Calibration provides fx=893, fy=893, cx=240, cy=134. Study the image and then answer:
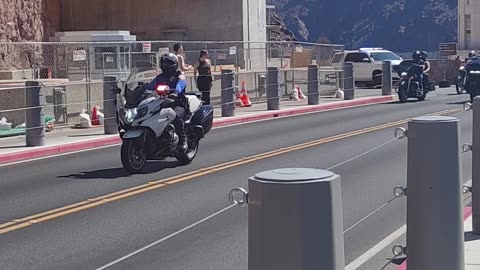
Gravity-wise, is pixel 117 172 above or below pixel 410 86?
below

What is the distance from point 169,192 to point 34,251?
11.0 feet

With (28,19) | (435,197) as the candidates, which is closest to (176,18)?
(28,19)

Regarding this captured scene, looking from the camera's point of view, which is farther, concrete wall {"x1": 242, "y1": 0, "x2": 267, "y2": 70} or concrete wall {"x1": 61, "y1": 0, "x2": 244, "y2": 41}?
concrete wall {"x1": 61, "y1": 0, "x2": 244, "y2": 41}

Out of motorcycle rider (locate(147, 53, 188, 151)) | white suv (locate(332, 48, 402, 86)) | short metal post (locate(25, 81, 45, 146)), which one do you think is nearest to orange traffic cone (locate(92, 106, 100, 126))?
short metal post (locate(25, 81, 45, 146))

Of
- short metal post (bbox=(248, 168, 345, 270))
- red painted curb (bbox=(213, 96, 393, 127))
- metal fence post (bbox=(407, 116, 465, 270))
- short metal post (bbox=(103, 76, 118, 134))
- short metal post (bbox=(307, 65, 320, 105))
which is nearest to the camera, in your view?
short metal post (bbox=(248, 168, 345, 270))

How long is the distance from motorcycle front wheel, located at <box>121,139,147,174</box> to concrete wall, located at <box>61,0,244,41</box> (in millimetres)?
28173

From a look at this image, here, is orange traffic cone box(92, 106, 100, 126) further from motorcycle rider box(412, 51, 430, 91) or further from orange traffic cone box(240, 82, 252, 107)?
motorcycle rider box(412, 51, 430, 91)

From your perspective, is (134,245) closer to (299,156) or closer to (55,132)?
(299,156)

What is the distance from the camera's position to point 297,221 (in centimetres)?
402

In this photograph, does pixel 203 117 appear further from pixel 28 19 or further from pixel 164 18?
pixel 28 19

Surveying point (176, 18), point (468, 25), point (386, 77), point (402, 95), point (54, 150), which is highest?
point (468, 25)

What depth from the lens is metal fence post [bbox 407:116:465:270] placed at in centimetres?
620

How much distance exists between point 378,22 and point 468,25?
37255mm

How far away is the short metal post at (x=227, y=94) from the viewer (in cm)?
2384
